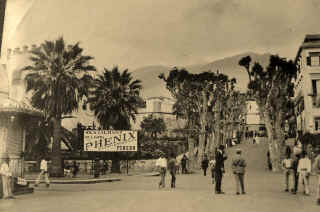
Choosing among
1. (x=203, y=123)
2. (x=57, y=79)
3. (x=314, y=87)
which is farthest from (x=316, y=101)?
(x=203, y=123)

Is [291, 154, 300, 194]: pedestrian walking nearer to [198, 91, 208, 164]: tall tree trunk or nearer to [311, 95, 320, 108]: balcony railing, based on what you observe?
[311, 95, 320, 108]: balcony railing

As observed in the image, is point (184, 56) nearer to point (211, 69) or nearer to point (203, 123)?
point (211, 69)

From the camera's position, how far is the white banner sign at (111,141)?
14555 mm

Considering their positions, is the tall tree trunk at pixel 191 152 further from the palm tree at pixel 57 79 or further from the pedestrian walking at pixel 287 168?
the pedestrian walking at pixel 287 168

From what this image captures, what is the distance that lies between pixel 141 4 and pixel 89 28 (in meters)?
0.90

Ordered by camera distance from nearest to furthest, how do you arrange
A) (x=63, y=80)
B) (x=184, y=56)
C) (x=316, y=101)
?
(x=316, y=101)
(x=184, y=56)
(x=63, y=80)

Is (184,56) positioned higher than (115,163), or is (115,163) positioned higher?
(184,56)

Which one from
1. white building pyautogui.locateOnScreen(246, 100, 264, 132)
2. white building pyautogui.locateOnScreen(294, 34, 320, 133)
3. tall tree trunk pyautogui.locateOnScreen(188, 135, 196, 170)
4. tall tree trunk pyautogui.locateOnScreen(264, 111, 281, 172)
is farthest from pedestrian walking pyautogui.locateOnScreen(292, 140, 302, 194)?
tall tree trunk pyautogui.locateOnScreen(188, 135, 196, 170)

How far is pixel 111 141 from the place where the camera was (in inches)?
→ 599

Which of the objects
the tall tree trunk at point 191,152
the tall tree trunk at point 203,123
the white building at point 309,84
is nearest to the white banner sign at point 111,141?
the tall tree trunk at point 203,123

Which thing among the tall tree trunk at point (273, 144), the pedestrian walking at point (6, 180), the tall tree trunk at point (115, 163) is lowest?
the tall tree trunk at point (115, 163)

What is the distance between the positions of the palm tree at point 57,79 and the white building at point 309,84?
11.2 ft

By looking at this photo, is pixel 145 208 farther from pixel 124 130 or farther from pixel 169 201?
pixel 124 130

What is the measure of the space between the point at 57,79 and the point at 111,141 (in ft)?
17.4
